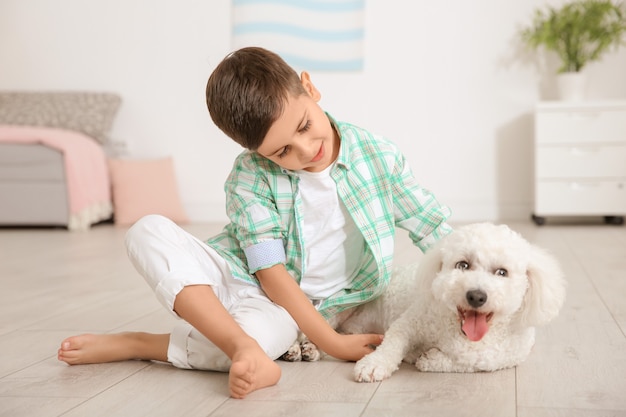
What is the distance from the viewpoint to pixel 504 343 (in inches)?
53.3

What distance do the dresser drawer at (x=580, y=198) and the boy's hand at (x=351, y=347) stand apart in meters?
2.90

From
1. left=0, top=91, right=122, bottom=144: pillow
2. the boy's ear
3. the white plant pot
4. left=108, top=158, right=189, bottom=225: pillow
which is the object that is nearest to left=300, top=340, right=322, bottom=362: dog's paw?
the boy's ear

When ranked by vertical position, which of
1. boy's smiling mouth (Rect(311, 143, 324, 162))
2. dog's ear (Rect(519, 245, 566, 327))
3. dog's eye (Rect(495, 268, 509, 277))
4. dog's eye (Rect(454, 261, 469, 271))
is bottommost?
dog's ear (Rect(519, 245, 566, 327))

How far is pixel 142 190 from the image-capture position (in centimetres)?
467

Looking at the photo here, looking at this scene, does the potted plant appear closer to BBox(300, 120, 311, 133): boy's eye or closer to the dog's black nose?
BBox(300, 120, 311, 133): boy's eye

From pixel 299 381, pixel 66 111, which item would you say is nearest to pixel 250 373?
pixel 299 381

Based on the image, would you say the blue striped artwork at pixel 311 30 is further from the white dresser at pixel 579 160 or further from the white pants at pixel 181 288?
the white pants at pixel 181 288

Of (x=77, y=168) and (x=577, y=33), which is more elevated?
(x=577, y=33)

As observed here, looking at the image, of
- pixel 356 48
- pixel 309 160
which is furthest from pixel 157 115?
pixel 309 160

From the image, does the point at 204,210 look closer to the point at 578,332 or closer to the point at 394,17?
the point at 394,17

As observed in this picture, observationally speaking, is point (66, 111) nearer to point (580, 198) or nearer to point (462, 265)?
point (580, 198)

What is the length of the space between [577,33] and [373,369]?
131 inches

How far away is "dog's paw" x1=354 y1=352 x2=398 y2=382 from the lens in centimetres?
130

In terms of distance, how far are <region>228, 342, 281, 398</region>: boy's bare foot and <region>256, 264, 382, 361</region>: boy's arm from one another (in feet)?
0.52
